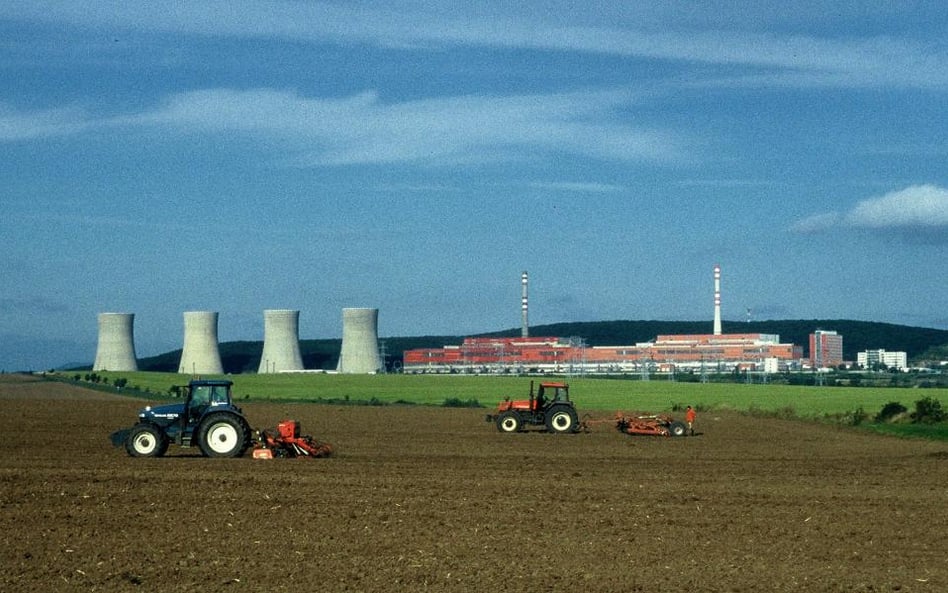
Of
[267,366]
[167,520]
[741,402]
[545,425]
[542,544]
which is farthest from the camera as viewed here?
[267,366]

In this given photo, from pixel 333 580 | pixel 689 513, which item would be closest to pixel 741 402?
pixel 689 513

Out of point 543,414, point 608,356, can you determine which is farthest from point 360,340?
point 543,414

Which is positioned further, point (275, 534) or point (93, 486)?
point (93, 486)

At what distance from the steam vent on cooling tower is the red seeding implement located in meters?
64.0

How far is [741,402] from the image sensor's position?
245 ft

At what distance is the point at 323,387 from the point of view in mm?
97562

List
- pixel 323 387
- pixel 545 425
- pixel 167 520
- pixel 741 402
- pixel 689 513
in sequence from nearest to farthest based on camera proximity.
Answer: pixel 167 520 < pixel 689 513 < pixel 545 425 < pixel 741 402 < pixel 323 387

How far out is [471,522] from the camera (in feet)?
56.1

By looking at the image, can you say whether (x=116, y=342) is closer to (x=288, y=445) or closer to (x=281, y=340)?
(x=281, y=340)

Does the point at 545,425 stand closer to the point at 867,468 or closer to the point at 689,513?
the point at 867,468

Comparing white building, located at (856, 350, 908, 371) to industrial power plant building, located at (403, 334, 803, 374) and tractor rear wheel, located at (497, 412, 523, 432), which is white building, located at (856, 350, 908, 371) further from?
tractor rear wheel, located at (497, 412, 523, 432)

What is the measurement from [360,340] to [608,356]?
200 feet

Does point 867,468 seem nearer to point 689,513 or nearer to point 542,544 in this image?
point 689,513

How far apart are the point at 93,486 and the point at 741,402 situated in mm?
57967
